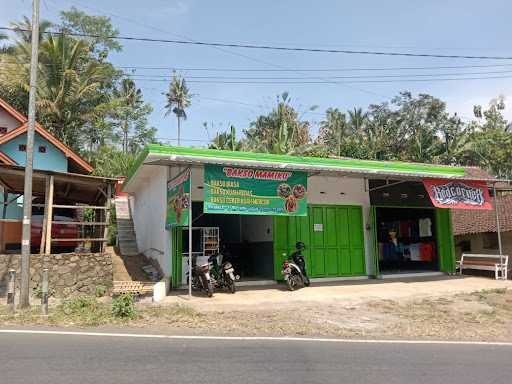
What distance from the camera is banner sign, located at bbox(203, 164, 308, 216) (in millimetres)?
10969

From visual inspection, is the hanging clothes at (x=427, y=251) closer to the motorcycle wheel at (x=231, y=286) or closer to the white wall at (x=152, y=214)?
the motorcycle wheel at (x=231, y=286)

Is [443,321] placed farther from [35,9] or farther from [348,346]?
[35,9]

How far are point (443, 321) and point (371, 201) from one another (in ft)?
20.9

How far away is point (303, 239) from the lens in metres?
13.8

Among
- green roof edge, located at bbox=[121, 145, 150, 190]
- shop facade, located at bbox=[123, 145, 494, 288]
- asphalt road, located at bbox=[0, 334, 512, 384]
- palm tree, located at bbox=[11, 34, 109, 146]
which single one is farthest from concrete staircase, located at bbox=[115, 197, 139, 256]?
asphalt road, located at bbox=[0, 334, 512, 384]

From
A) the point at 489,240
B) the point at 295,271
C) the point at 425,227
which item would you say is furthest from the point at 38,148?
the point at 489,240

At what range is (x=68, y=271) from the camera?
1215cm

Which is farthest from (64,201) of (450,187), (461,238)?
(461,238)

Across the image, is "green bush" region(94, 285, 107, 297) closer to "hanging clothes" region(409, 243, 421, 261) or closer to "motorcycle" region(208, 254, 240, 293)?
"motorcycle" region(208, 254, 240, 293)

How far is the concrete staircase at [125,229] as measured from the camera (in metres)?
18.5

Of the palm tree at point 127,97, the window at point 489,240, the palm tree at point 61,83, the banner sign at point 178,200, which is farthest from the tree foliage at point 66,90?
the window at point 489,240

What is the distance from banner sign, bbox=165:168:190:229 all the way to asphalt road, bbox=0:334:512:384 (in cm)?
408

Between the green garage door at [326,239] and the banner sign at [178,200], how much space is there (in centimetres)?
327

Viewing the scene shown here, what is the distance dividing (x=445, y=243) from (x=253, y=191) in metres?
8.34
